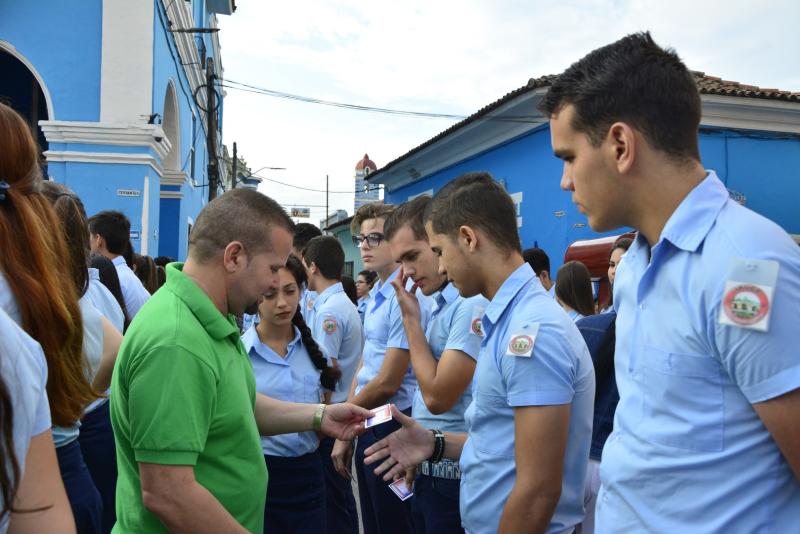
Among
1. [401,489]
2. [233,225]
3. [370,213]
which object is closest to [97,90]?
[370,213]

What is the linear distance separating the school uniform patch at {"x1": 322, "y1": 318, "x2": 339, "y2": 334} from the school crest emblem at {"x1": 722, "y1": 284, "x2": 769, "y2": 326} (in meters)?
3.75

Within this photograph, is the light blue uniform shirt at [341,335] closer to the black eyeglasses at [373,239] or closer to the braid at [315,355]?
the black eyeglasses at [373,239]

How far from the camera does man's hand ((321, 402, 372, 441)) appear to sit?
301 centimetres

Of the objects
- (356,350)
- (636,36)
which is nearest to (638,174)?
(636,36)

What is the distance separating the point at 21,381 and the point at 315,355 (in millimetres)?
2750

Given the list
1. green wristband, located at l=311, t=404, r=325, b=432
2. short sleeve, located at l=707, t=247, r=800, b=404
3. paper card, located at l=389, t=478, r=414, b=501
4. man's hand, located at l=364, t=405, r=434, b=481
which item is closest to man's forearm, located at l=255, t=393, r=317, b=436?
green wristband, located at l=311, t=404, r=325, b=432

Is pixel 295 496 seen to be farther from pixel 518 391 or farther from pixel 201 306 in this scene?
pixel 518 391

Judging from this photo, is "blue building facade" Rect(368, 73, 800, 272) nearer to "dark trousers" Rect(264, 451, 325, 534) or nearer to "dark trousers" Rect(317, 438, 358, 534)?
"dark trousers" Rect(317, 438, 358, 534)

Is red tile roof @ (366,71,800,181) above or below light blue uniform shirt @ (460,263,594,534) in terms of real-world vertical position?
above

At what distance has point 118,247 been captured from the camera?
521 cm

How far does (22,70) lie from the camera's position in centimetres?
1482

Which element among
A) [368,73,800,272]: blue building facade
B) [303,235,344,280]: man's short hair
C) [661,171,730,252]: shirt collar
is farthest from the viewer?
[368,73,800,272]: blue building facade

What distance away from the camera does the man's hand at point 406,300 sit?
361cm

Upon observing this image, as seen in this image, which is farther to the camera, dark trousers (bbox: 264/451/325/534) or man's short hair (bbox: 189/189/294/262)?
dark trousers (bbox: 264/451/325/534)
